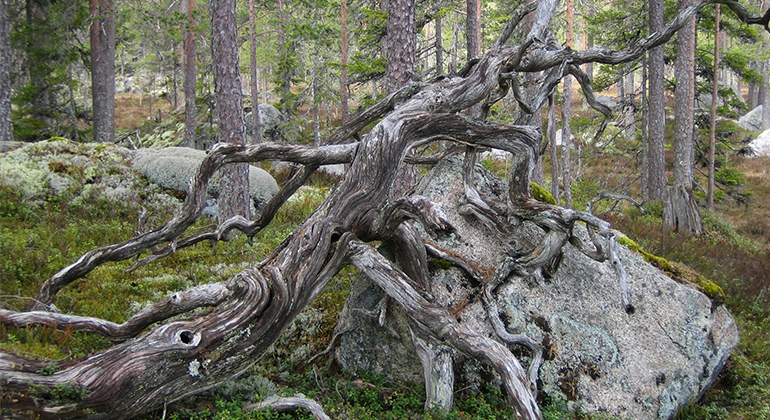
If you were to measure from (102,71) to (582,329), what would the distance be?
17590 millimetres

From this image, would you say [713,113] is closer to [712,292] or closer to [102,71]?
[712,292]

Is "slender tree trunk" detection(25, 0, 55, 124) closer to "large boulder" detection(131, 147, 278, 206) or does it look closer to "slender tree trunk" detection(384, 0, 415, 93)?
"large boulder" detection(131, 147, 278, 206)

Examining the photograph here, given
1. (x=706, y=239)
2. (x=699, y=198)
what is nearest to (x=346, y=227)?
(x=706, y=239)

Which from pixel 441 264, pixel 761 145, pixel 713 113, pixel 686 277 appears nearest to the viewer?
pixel 441 264

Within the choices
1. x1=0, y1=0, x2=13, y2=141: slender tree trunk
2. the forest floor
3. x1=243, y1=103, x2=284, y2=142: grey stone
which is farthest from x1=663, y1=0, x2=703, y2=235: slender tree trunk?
x1=243, y1=103, x2=284, y2=142: grey stone

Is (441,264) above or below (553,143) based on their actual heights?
below

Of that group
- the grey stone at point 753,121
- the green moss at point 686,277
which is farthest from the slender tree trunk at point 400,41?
the grey stone at point 753,121

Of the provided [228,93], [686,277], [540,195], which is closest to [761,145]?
[686,277]

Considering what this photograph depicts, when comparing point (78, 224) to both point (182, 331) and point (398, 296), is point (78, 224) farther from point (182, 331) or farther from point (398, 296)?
point (398, 296)

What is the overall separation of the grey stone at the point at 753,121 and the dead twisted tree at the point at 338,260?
35231mm

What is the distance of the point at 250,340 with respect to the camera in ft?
14.3

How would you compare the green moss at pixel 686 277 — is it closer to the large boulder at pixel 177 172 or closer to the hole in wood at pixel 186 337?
the hole in wood at pixel 186 337

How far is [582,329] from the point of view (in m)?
5.35

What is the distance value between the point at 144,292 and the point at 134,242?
5.15 feet
